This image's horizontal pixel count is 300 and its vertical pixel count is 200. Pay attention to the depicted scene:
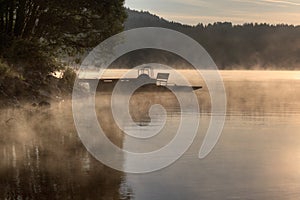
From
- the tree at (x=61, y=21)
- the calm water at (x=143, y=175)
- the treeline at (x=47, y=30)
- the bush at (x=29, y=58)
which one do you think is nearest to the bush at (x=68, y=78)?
the treeline at (x=47, y=30)

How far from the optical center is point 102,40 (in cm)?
4150

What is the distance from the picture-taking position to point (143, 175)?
772 inches

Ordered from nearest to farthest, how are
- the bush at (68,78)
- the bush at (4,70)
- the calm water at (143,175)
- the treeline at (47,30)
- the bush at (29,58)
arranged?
the calm water at (143,175), the bush at (4,70), the bush at (29,58), the treeline at (47,30), the bush at (68,78)

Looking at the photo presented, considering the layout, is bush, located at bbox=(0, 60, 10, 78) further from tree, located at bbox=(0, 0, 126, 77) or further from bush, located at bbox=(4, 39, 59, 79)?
tree, located at bbox=(0, 0, 126, 77)

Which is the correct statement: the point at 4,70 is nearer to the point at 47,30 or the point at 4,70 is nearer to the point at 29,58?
the point at 29,58

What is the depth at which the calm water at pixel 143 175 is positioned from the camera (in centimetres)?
1723

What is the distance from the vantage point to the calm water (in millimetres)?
17234

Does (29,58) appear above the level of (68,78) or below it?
above

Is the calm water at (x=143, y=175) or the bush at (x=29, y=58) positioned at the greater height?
the bush at (x=29, y=58)

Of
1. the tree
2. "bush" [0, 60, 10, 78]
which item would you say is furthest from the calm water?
the tree

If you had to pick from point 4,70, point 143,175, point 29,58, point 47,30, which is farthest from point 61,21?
point 143,175

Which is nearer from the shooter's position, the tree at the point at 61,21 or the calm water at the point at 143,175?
the calm water at the point at 143,175

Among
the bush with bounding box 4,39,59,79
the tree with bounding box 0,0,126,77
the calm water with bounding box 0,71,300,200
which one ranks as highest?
the tree with bounding box 0,0,126,77

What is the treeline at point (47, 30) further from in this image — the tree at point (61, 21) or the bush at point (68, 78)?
the bush at point (68, 78)
